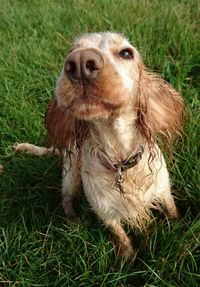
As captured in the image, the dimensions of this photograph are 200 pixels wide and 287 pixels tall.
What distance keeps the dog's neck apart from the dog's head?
0.05 metres

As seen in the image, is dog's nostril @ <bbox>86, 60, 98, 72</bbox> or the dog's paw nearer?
dog's nostril @ <bbox>86, 60, 98, 72</bbox>

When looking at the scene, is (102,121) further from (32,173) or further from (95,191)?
(32,173)

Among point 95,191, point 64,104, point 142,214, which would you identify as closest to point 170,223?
point 142,214

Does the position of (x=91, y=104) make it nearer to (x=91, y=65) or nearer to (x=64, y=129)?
(x=91, y=65)

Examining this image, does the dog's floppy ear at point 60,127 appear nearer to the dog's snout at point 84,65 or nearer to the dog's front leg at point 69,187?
the dog's front leg at point 69,187

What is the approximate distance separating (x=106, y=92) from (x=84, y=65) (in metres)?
0.16

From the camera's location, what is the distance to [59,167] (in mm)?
3357

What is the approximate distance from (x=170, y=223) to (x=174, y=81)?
1.29 metres

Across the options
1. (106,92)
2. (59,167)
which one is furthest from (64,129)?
(59,167)

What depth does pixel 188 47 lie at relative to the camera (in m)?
3.84

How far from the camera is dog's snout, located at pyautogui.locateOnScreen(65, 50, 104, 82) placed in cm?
180

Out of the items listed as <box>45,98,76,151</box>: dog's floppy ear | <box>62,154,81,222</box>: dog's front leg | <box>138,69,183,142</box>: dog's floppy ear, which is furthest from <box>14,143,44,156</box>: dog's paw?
<box>138,69,183,142</box>: dog's floppy ear

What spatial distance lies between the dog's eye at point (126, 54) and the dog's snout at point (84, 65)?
309mm

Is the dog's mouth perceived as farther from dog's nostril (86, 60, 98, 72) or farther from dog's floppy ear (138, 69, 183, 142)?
dog's floppy ear (138, 69, 183, 142)
